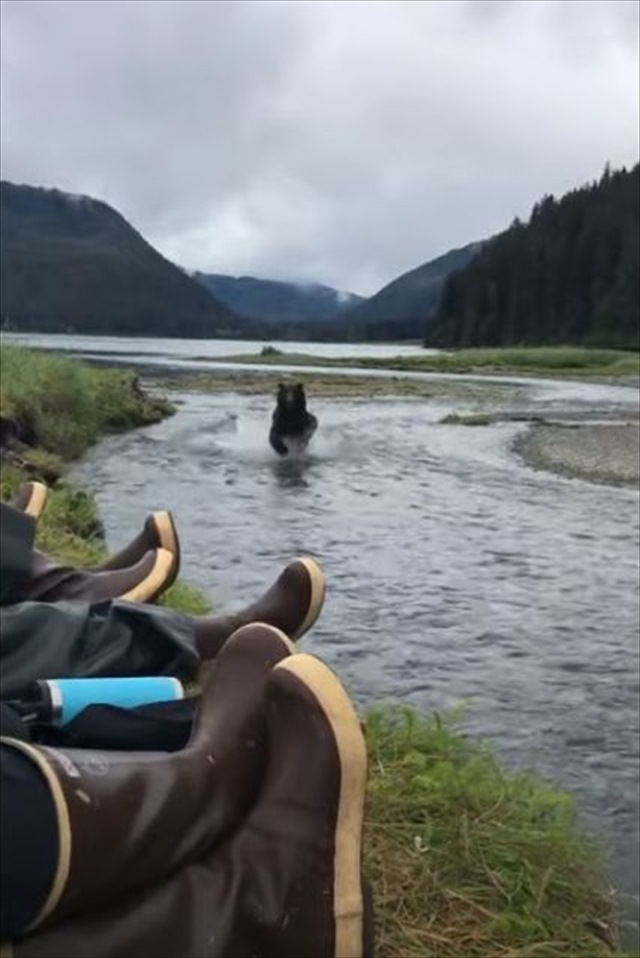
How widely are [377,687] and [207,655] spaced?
2769mm

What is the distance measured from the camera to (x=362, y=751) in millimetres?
1920

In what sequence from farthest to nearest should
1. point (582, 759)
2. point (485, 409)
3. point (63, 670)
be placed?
point (485, 409), point (582, 759), point (63, 670)

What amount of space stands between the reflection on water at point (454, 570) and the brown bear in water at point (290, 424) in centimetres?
41

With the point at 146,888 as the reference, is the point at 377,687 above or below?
below

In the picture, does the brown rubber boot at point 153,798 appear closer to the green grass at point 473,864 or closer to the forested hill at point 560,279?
the green grass at point 473,864

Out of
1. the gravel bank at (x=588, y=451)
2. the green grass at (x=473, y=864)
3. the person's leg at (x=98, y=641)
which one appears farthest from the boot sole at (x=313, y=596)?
the gravel bank at (x=588, y=451)

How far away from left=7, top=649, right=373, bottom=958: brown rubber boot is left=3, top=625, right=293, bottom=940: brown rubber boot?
0.01 m

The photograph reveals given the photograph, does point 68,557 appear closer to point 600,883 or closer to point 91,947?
point 600,883

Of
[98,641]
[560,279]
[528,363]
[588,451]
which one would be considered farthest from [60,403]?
[560,279]

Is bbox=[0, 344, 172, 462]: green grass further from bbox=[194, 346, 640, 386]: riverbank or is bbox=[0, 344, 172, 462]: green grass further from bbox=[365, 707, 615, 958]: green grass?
bbox=[194, 346, 640, 386]: riverbank

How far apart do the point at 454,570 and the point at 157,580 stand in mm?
5889

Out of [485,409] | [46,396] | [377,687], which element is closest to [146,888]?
[377,687]

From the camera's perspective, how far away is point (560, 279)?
4186 inches

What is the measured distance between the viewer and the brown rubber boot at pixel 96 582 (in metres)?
3.95
